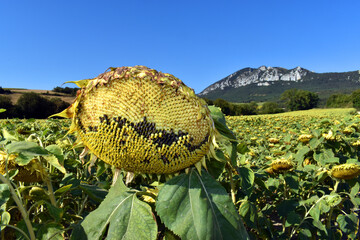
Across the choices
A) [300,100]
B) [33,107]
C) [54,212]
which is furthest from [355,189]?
[300,100]

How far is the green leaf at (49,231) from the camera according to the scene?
142cm

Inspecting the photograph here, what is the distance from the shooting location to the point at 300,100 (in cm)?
7819

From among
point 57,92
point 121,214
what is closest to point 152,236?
point 121,214

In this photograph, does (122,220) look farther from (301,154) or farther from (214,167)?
(301,154)

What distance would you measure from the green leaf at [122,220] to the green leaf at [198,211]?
0.25ft

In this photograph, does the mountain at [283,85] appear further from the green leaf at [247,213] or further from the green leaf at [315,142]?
the green leaf at [247,213]

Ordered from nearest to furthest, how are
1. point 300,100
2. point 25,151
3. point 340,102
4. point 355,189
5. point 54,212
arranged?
1. point 25,151
2. point 54,212
3. point 355,189
4. point 340,102
5. point 300,100

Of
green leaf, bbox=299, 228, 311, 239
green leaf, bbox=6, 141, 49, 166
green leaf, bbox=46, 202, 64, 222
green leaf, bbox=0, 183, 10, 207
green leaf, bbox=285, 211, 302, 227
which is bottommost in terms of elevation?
green leaf, bbox=299, 228, 311, 239

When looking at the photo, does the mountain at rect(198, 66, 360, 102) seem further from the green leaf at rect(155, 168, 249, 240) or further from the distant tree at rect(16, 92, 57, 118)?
→ the green leaf at rect(155, 168, 249, 240)

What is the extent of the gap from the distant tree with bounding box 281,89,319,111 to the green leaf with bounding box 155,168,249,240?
8459 cm

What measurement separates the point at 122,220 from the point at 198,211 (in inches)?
12.1

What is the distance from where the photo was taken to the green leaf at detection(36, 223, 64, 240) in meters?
1.42

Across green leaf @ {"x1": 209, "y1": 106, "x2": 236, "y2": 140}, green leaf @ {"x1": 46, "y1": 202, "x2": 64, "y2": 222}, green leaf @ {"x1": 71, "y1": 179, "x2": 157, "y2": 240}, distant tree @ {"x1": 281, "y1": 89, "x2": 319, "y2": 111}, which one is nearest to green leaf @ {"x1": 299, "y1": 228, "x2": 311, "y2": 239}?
green leaf @ {"x1": 209, "y1": 106, "x2": 236, "y2": 140}

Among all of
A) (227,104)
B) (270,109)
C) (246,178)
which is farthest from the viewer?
(270,109)
